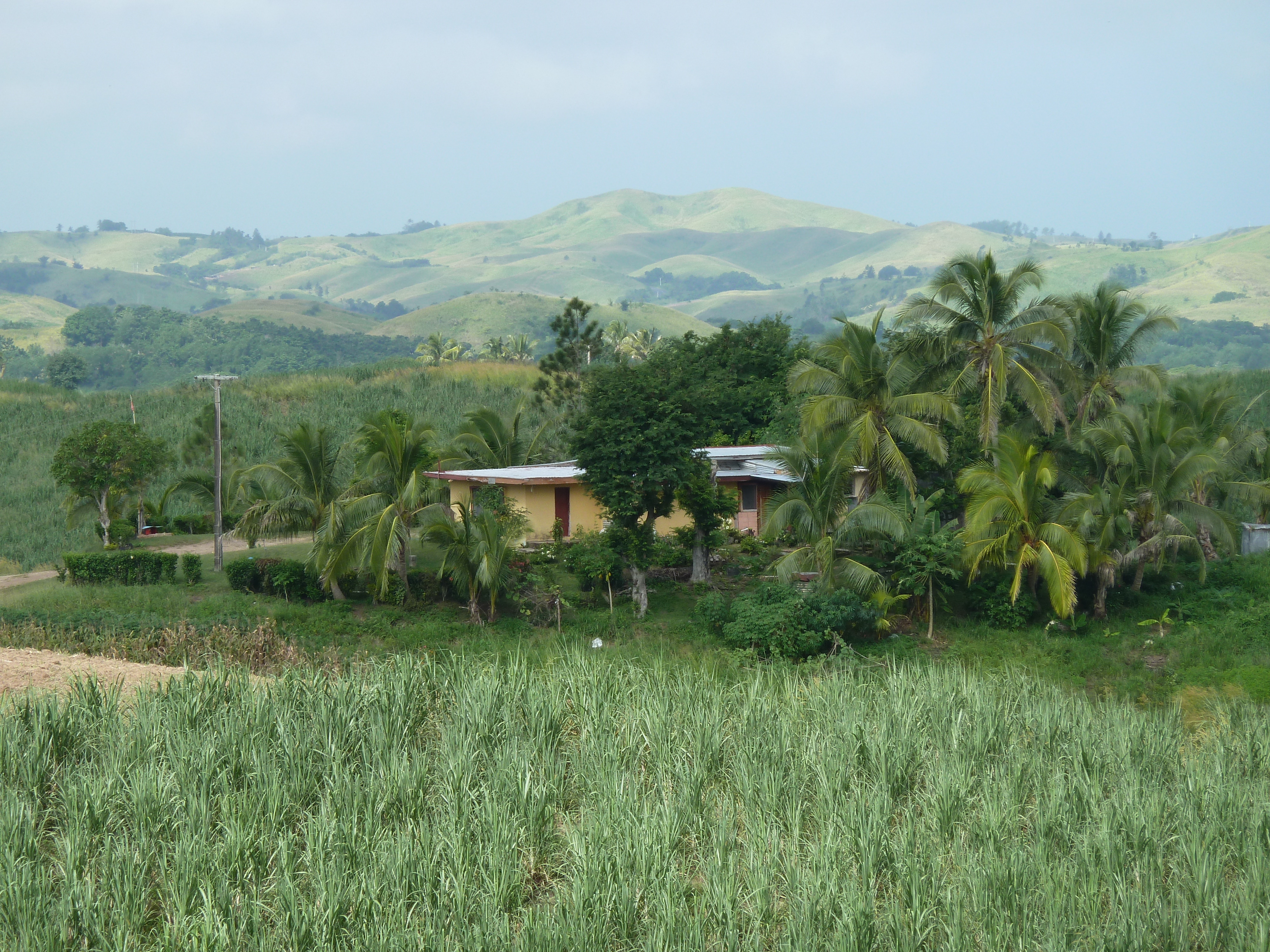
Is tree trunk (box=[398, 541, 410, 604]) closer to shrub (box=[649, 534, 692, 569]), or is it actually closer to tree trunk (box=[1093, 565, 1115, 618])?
shrub (box=[649, 534, 692, 569])

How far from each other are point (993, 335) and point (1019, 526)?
17.0 feet

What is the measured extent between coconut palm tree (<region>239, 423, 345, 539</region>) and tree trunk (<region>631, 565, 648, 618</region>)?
748 cm

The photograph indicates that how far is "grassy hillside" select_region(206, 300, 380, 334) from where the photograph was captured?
14362 cm

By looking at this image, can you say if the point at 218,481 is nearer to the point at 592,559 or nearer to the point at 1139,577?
the point at 592,559

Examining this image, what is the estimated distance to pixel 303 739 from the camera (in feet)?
31.5

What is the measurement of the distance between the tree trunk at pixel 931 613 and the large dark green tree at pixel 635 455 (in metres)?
5.98

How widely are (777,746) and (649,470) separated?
1409 centimetres

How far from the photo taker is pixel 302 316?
152500 mm

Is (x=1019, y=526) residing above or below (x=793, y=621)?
above

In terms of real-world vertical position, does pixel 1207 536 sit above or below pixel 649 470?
below

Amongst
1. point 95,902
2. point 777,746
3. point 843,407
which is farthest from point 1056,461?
point 95,902

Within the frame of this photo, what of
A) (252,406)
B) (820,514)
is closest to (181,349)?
(252,406)

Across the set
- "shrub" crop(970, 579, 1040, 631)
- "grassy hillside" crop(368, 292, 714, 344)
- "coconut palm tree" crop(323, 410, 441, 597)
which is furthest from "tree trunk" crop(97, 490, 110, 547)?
"grassy hillside" crop(368, 292, 714, 344)

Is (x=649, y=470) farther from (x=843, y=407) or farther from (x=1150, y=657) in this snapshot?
(x=1150, y=657)
